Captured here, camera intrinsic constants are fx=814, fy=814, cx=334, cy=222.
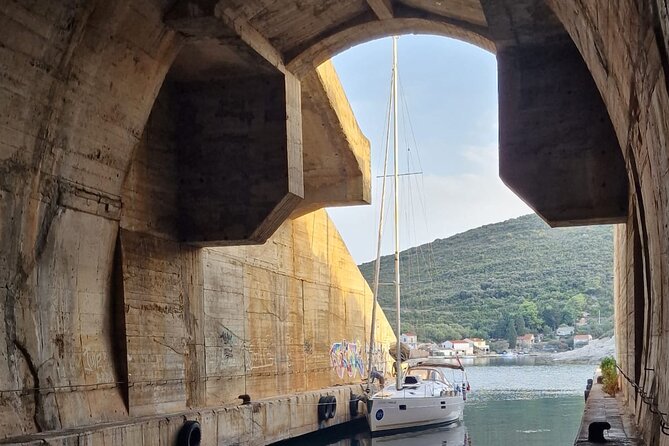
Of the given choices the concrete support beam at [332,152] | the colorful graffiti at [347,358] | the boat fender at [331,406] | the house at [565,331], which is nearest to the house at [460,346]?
the house at [565,331]

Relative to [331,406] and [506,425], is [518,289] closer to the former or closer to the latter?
[506,425]

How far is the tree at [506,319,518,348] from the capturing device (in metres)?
108

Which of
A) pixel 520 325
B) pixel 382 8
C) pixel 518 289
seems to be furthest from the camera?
pixel 518 289

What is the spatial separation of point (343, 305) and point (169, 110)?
13.6 m

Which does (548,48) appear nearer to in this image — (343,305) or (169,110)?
(169,110)

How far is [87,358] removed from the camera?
1470 centimetres

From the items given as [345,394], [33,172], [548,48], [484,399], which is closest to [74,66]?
[33,172]

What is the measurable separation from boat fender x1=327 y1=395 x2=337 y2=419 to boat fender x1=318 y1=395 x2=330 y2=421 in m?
0.11

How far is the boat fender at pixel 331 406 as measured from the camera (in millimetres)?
25325

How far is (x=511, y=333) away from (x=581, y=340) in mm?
8970

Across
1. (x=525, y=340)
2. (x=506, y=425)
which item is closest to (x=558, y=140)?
(x=506, y=425)

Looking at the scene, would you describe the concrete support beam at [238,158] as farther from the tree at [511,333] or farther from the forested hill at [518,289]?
the tree at [511,333]

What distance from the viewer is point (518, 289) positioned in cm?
11200

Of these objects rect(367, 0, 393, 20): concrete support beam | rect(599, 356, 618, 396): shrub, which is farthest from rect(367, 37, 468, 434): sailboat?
rect(367, 0, 393, 20): concrete support beam
